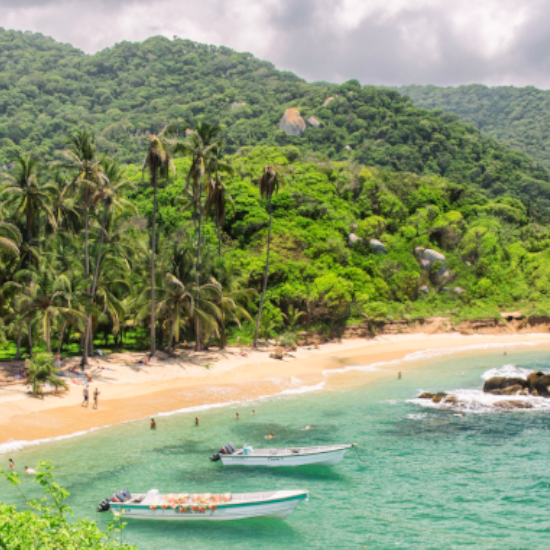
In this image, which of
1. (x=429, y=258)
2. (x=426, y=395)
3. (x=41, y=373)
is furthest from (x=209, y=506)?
(x=429, y=258)

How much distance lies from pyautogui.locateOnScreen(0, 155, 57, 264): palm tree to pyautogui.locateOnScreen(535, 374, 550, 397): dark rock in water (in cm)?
3660

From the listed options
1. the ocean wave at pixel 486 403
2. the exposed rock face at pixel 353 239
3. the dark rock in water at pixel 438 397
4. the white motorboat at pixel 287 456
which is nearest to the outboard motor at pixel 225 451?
the white motorboat at pixel 287 456

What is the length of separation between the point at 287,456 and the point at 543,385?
22.6 m

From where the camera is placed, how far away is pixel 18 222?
41094 mm

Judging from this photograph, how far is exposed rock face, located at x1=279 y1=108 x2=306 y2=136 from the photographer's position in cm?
12900

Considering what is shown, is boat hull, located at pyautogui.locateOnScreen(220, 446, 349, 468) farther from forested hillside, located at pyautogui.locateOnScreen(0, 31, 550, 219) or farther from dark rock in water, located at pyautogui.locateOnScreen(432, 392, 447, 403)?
forested hillside, located at pyautogui.locateOnScreen(0, 31, 550, 219)

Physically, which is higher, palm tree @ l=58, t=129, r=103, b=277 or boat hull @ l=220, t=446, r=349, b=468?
palm tree @ l=58, t=129, r=103, b=277

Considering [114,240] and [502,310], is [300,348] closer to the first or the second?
[114,240]

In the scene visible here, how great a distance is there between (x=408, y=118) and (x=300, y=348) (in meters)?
94.9

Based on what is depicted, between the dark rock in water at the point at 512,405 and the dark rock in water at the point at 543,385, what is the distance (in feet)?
11.6

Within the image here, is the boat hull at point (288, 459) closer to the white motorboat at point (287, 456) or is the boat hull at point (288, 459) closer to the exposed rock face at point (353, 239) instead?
→ the white motorboat at point (287, 456)

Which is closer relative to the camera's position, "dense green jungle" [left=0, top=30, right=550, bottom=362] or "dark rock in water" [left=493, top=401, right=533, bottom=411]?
"dark rock in water" [left=493, top=401, right=533, bottom=411]

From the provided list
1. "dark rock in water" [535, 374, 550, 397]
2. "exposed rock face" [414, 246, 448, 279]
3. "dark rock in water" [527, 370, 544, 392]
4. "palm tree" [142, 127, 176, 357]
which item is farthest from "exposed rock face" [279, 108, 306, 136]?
"dark rock in water" [535, 374, 550, 397]

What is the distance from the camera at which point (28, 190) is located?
3853 centimetres
